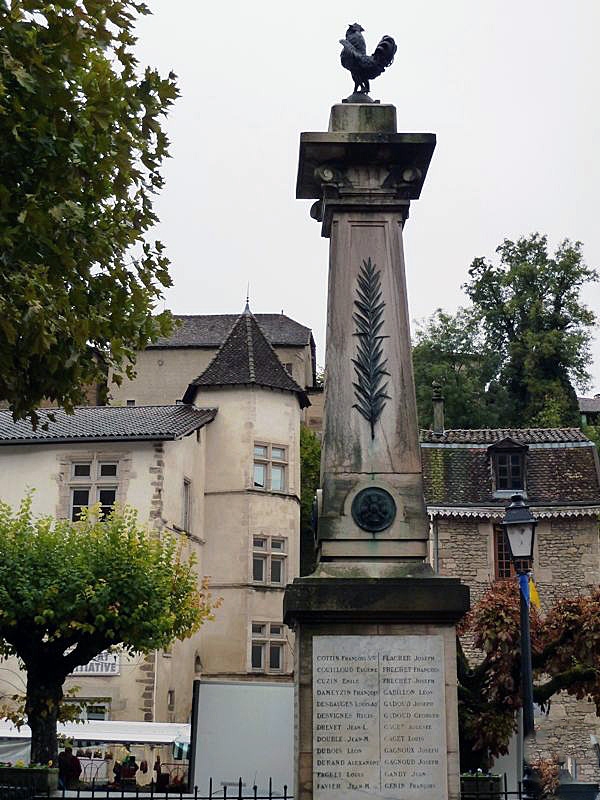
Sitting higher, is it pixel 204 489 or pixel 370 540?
pixel 204 489

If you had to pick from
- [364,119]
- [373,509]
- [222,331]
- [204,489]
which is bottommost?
[373,509]

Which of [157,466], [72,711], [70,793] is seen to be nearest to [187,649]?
[157,466]

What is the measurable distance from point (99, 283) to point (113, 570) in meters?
12.4

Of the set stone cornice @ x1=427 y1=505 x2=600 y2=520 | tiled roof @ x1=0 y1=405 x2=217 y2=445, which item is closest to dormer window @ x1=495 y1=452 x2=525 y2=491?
stone cornice @ x1=427 y1=505 x2=600 y2=520

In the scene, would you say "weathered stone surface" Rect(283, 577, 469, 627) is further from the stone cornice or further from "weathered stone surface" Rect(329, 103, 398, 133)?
the stone cornice

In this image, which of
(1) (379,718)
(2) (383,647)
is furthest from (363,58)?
(1) (379,718)

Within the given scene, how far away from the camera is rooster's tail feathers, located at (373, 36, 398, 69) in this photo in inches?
436

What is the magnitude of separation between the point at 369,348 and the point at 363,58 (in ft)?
9.25

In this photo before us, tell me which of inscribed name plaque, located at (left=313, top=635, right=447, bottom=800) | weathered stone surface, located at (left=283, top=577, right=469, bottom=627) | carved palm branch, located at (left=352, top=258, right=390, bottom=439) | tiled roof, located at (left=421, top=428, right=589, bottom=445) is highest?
tiled roof, located at (left=421, top=428, right=589, bottom=445)

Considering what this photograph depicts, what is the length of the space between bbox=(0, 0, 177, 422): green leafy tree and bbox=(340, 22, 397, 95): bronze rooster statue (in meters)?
1.74

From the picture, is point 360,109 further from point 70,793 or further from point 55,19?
point 70,793

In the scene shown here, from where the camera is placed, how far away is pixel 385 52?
11102mm

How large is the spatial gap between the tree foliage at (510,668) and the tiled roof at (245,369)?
64.6 ft

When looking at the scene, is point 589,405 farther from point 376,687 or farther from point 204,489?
point 376,687
